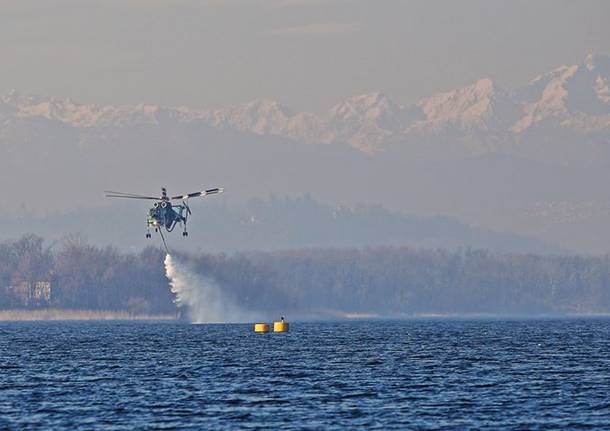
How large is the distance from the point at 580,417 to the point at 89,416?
29161 millimetres

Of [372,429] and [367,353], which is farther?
[367,353]

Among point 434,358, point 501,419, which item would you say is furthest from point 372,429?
point 434,358

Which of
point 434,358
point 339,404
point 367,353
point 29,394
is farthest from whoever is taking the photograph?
point 367,353

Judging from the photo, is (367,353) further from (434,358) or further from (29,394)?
(29,394)

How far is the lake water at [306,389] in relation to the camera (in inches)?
3553

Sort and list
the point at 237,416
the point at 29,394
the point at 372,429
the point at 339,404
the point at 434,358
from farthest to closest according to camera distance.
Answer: the point at 434,358 < the point at 29,394 < the point at 339,404 < the point at 237,416 < the point at 372,429

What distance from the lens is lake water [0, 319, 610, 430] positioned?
90.2m

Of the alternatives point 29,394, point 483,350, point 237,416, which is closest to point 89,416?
point 237,416

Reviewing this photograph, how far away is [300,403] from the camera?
100m

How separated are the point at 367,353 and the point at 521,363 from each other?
26.6 meters

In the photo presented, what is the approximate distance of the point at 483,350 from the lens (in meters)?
172

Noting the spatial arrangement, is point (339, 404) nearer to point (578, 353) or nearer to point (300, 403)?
point (300, 403)

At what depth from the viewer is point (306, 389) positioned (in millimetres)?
110562

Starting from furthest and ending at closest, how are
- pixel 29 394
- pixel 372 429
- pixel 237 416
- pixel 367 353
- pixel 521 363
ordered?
pixel 367 353 < pixel 521 363 < pixel 29 394 < pixel 237 416 < pixel 372 429
